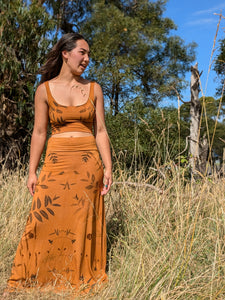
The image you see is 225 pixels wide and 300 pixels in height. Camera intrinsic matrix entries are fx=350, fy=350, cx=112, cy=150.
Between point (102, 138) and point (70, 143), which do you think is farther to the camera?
point (102, 138)

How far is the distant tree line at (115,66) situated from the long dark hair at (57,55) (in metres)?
0.86

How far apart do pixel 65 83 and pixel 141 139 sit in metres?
6.10

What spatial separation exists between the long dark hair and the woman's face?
0.12 feet

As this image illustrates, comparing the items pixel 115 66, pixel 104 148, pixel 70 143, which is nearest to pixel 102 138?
pixel 104 148

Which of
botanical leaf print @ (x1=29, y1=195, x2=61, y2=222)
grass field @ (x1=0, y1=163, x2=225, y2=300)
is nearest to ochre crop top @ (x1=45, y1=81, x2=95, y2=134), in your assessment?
botanical leaf print @ (x1=29, y1=195, x2=61, y2=222)

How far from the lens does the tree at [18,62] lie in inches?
325

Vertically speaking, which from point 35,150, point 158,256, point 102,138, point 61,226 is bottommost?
point 158,256

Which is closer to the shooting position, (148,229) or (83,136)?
(83,136)

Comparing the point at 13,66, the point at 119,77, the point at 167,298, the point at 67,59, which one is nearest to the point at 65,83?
the point at 67,59

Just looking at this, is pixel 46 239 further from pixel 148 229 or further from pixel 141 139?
pixel 141 139

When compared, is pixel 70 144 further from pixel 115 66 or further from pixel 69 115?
pixel 115 66

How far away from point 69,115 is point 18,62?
5.93 m

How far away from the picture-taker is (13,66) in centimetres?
817

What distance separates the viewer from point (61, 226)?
2764 mm
